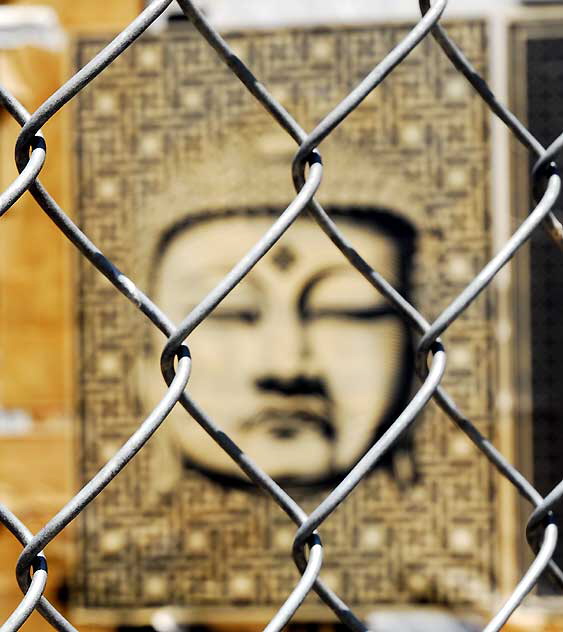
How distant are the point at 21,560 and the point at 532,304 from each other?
1176 mm

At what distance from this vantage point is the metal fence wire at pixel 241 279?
0.69ft

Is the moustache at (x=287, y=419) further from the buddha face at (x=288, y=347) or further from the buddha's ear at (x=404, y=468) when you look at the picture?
the buddha's ear at (x=404, y=468)

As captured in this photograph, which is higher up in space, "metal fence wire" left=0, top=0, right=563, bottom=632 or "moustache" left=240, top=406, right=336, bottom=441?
"metal fence wire" left=0, top=0, right=563, bottom=632

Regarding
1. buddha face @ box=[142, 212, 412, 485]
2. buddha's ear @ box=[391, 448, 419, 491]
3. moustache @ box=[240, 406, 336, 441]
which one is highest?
buddha face @ box=[142, 212, 412, 485]

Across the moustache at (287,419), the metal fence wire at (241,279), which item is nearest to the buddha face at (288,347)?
the moustache at (287,419)

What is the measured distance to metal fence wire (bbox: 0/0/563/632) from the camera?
8.3 inches

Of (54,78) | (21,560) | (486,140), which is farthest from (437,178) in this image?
(21,560)

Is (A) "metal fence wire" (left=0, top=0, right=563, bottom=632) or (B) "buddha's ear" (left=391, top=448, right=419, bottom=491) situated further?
(B) "buddha's ear" (left=391, top=448, right=419, bottom=491)

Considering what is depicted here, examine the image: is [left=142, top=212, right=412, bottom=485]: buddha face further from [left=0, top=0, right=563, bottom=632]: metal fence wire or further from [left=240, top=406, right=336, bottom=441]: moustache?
[left=0, top=0, right=563, bottom=632]: metal fence wire

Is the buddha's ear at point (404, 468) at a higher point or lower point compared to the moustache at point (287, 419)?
lower

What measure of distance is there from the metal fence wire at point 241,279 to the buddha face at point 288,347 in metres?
0.99

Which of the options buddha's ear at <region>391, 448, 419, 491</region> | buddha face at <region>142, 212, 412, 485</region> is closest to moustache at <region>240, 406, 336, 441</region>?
buddha face at <region>142, 212, 412, 485</region>

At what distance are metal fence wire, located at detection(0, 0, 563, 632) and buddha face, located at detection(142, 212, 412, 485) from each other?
0.99 m

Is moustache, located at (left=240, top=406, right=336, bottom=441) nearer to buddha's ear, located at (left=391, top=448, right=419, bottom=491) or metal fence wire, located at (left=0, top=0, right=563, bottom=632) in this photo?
buddha's ear, located at (left=391, top=448, right=419, bottom=491)
